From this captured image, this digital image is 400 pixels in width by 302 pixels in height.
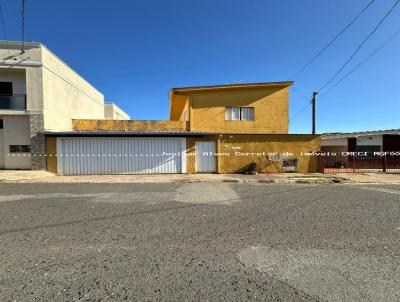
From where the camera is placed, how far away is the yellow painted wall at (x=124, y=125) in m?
19.6

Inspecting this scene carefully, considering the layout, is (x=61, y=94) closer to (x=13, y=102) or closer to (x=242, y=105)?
(x=13, y=102)

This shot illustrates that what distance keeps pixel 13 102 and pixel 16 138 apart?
235cm

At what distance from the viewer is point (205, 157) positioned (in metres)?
15.5

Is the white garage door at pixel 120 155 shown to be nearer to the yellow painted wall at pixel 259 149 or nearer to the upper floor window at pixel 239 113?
the yellow painted wall at pixel 259 149

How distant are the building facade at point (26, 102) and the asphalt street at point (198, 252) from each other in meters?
10.3

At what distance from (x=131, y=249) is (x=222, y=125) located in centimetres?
1467

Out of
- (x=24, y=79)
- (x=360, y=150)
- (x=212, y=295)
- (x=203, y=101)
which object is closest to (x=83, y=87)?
(x=24, y=79)

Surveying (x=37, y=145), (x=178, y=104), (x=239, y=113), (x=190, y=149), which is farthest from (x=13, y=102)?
(x=239, y=113)

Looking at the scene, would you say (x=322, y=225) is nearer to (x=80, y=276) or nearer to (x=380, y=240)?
(x=380, y=240)

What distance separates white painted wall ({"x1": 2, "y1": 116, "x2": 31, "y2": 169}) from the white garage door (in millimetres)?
2927

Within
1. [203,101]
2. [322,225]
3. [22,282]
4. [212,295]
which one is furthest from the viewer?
[203,101]

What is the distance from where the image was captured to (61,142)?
14633 millimetres

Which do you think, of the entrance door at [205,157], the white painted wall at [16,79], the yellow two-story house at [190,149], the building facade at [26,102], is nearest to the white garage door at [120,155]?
the yellow two-story house at [190,149]

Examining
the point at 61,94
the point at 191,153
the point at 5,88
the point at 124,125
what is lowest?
the point at 191,153
